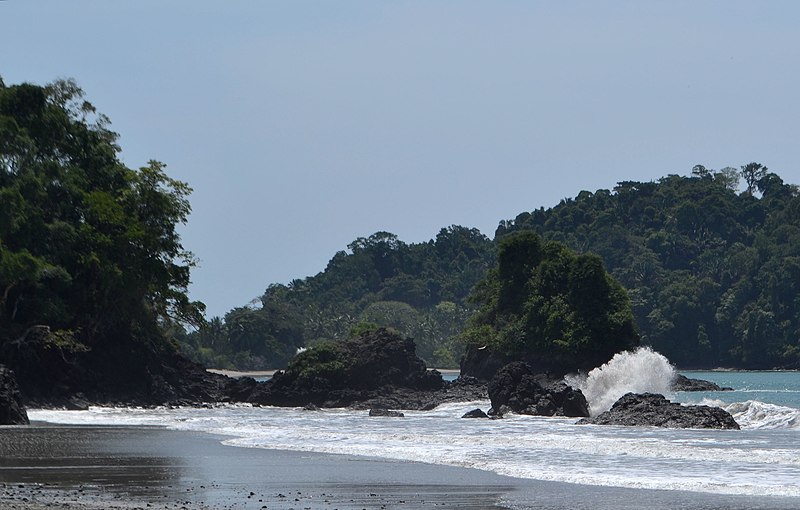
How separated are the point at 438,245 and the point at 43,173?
14731cm

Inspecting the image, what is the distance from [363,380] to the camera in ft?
176

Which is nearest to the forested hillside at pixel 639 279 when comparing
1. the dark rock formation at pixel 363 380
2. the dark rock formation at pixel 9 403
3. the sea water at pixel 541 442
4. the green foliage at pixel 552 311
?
the green foliage at pixel 552 311

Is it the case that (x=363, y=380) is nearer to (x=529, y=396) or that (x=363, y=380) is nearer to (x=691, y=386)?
(x=529, y=396)

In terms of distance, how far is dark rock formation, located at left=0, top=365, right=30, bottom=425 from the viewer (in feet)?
107

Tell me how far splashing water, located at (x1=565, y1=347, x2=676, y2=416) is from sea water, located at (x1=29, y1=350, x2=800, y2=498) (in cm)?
586

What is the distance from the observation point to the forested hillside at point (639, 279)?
12950 cm

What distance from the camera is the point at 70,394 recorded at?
46406mm

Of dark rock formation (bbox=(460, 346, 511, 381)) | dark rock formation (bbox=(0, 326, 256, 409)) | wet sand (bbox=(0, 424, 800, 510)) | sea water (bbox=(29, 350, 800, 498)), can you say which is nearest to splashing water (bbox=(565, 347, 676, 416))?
sea water (bbox=(29, 350, 800, 498))

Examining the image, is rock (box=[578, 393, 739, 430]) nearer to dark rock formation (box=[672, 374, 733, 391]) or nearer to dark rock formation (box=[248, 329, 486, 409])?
dark rock formation (box=[248, 329, 486, 409])

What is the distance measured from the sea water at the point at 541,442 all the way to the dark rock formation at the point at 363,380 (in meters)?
2.82

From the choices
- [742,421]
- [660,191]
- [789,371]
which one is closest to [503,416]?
[742,421]

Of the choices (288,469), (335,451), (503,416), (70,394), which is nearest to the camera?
(288,469)

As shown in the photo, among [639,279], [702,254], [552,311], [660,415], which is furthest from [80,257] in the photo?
[702,254]

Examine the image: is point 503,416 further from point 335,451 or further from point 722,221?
point 722,221
